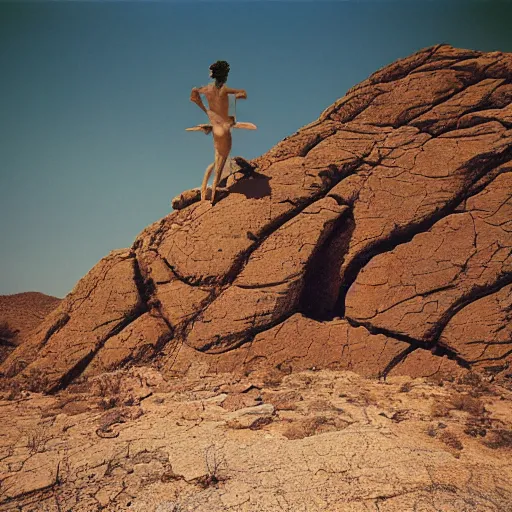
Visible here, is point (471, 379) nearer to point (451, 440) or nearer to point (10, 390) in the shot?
point (451, 440)

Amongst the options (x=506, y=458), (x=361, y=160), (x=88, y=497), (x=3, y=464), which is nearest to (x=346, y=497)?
(x=506, y=458)

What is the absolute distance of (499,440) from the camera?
3465mm

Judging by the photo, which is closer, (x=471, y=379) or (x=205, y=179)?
(x=471, y=379)

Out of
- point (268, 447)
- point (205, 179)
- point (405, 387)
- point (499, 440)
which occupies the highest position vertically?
point (205, 179)

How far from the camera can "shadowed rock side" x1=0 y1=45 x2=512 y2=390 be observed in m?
5.54

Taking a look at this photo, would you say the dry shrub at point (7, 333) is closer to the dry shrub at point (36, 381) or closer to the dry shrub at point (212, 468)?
the dry shrub at point (36, 381)

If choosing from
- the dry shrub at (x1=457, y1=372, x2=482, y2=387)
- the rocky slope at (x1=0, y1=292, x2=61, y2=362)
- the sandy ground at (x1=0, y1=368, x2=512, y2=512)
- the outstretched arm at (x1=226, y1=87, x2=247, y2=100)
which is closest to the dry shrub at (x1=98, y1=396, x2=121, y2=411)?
the sandy ground at (x1=0, y1=368, x2=512, y2=512)

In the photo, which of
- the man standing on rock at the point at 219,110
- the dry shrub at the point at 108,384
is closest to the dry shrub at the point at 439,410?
the dry shrub at the point at 108,384

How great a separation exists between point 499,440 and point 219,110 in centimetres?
564

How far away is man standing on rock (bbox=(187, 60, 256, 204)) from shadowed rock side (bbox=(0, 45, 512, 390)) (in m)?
0.73

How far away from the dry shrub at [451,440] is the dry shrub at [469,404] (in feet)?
2.19

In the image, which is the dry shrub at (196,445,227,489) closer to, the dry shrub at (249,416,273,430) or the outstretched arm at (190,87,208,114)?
the dry shrub at (249,416,273,430)

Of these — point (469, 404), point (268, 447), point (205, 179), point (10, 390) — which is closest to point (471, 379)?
point (469, 404)

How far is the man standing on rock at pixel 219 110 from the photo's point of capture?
6.07 metres
